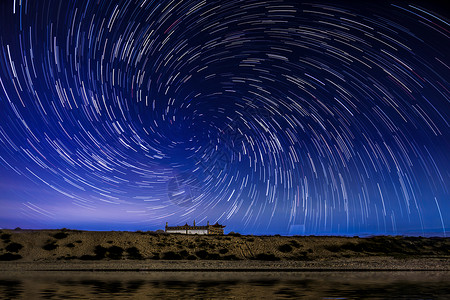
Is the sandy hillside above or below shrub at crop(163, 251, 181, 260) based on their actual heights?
above

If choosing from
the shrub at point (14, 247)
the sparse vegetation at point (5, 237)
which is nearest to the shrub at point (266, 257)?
the shrub at point (14, 247)

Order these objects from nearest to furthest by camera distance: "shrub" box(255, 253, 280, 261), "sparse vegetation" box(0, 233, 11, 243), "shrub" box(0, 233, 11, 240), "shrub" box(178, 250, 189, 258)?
"shrub" box(255, 253, 280, 261), "shrub" box(178, 250, 189, 258), "sparse vegetation" box(0, 233, 11, 243), "shrub" box(0, 233, 11, 240)

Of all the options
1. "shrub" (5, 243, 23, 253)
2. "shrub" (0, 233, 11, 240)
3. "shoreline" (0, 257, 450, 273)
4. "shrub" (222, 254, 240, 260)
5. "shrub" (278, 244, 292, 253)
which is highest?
"shrub" (0, 233, 11, 240)

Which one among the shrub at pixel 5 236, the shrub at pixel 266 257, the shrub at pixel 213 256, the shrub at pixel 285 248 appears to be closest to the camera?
the shrub at pixel 266 257

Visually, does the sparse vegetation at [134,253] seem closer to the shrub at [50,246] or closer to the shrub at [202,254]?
the shrub at [202,254]

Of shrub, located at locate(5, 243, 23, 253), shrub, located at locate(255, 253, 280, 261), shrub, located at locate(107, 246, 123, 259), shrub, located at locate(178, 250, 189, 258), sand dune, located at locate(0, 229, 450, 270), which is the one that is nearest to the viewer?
sand dune, located at locate(0, 229, 450, 270)

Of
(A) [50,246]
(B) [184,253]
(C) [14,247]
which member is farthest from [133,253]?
(C) [14,247]

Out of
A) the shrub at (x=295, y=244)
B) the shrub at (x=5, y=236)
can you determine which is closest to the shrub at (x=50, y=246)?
the shrub at (x=5, y=236)

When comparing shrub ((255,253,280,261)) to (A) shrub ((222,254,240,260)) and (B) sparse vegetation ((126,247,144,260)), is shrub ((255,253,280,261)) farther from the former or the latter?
(B) sparse vegetation ((126,247,144,260))

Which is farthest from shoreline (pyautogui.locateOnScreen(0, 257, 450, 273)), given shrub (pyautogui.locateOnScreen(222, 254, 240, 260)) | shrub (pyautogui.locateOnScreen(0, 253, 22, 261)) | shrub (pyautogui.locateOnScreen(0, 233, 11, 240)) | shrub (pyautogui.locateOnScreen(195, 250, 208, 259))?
shrub (pyautogui.locateOnScreen(0, 233, 11, 240))

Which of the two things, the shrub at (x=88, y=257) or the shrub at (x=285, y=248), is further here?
the shrub at (x=285, y=248)

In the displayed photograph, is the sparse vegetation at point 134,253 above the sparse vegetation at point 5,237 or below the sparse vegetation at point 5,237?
below

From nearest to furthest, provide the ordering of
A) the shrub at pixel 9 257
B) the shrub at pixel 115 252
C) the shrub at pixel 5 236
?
the shrub at pixel 9 257, the shrub at pixel 115 252, the shrub at pixel 5 236

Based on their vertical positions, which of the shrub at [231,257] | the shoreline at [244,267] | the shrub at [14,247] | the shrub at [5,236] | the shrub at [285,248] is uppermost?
the shrub at [5,236]
